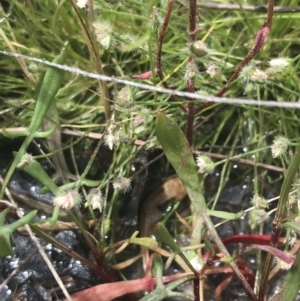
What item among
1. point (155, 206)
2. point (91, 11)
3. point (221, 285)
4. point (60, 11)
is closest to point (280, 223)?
point (221, 285)

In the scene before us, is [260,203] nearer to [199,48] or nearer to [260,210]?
[260,210]

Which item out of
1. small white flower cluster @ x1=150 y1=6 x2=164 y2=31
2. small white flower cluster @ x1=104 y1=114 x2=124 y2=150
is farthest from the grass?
small white flower cluster @ x1=150 y1=6 x2=164 y2=31

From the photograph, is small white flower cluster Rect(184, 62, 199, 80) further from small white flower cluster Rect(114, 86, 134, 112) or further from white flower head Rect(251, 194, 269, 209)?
white flower head Rect(251, 194, 269, 209)

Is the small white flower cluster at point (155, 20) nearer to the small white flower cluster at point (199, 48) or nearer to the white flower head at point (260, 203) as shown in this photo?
the small white flower cluster at point (199, 48)

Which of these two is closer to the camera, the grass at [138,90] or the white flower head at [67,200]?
the white flower head at [67,200]

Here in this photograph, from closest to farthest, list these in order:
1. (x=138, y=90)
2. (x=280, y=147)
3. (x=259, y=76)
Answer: (x=259, y=76) < (x=280, y=147) < (x=138, y=90)

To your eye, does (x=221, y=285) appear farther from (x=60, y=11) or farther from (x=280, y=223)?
(x=60, y=11)

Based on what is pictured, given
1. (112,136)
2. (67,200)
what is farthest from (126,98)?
(67,200)

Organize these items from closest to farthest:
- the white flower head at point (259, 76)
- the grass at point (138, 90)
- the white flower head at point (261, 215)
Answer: the white flower head at point (259, 76), the white flower head at point (261, 215), the grass at point (138, 90)

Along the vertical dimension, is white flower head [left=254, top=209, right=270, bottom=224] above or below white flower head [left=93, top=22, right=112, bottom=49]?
below

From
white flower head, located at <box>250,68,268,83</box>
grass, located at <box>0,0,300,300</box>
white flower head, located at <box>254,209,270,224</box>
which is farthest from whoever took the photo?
grass, located at <box>0,0,300,300</box>

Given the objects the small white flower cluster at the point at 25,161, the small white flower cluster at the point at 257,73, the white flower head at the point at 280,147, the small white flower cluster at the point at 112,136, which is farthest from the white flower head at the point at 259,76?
the small white flower cluster at the point at 25,161
